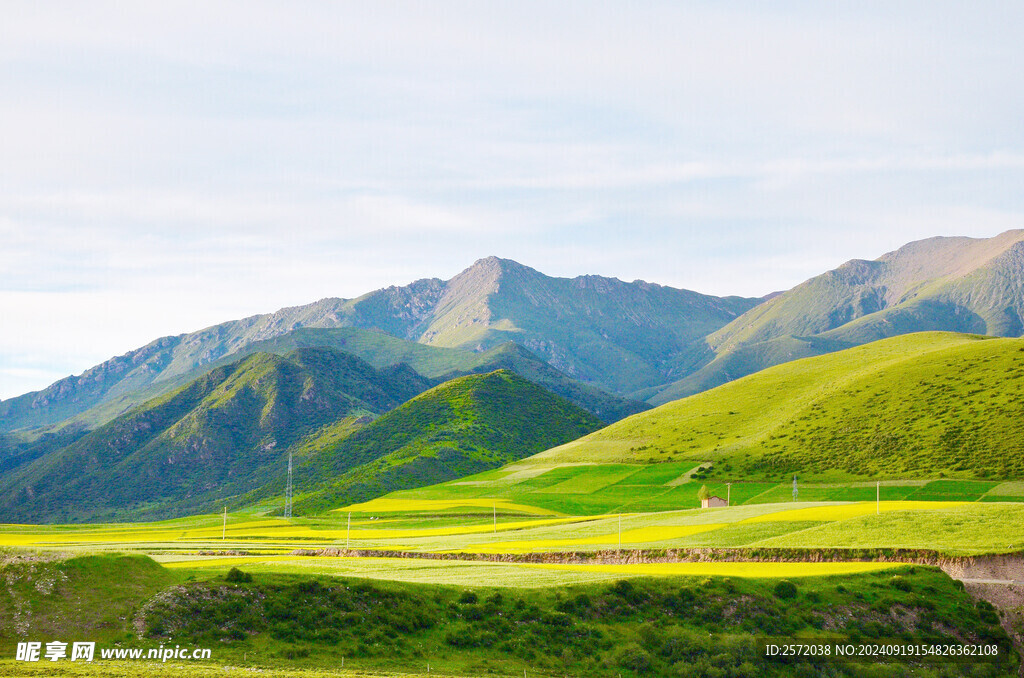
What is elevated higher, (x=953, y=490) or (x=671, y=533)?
(x=953, y=490)

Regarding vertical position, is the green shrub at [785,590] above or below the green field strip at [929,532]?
below

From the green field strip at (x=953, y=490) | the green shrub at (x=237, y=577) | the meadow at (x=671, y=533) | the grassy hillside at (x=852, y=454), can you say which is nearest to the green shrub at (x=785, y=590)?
the meadow at (x=671, y=533)

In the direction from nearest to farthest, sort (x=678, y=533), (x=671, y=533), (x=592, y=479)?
(x=678, y=533) → (x=671, y=533) → (x=592, y=479)

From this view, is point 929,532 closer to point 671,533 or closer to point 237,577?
point 671,533

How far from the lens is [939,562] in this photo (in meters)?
60.9

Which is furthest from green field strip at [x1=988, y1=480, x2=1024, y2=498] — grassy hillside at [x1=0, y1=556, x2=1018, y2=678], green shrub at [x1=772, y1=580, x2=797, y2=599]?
green shrub at [x1=772, y1=580, x2=797, y2=599]

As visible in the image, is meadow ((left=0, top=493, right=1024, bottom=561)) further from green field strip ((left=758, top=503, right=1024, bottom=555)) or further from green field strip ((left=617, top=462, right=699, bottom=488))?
green field strip ((left=617, top=462, right=699, bottom=488))

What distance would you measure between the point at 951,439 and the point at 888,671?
117449 millimetres

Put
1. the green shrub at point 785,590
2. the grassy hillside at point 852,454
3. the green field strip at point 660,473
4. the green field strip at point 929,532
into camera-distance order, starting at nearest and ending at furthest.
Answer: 1. the green shrub at point 785,590
2. the green field strip at point 929,532
3. the grassy hillside at point 852,454
4. the green field strip at point 660,473

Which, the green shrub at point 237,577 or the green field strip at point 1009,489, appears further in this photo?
the green field strip at point 1009,489

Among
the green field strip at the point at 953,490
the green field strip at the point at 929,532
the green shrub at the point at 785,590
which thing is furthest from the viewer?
the green field strip at the point at 953,490

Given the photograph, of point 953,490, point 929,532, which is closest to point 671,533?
point 929,532

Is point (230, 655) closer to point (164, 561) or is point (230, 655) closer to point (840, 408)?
point (164, 561)

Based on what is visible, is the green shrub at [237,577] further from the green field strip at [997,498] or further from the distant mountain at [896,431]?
the distant mountain at [896,431]
